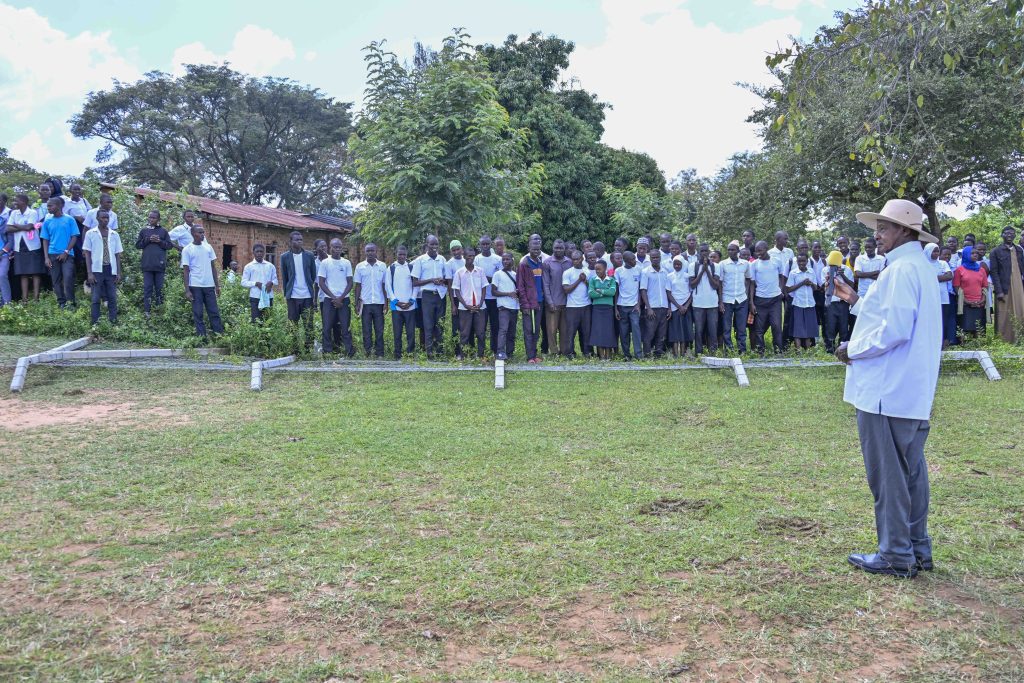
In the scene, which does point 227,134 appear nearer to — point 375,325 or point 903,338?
point 375,325

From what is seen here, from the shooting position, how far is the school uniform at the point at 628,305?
526 inches

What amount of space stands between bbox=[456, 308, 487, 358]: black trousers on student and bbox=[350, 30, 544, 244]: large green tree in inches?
214

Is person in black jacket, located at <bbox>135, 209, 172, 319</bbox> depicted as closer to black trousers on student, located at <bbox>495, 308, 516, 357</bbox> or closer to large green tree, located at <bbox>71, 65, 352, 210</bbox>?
black trousers on student, located at <bbox>495, 308, 516, 357</bbox>

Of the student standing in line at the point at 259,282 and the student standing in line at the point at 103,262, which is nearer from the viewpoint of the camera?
the student standing in line at the point at 103,262

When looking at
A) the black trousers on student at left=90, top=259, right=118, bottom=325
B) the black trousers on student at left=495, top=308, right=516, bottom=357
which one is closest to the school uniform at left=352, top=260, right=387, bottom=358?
the black trousers on student at left=495, top=308, right=516, bottom=357

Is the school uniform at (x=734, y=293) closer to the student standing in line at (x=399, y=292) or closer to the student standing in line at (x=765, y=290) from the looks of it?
the student standing in line at (x=765, y=290)

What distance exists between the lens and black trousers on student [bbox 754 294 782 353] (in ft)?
45.0

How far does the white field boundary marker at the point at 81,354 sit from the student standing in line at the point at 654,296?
680 centimetres

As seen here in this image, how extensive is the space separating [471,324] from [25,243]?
25.7 ft

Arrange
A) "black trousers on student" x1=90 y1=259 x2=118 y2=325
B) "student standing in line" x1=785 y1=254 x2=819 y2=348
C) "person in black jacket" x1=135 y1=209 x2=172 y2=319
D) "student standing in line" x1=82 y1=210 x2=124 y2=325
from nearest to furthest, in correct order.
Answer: "student standing in line" x1=82 y1=210 x2=124 y2=325 → "black trousers on student" x1=90 y1=259 x2=118 y2=325 → "person in black jacket" x1=135 y1=209 x2=172 y2=319 → "student standing in line" x1=785 y1=254 x2=819 y2=348

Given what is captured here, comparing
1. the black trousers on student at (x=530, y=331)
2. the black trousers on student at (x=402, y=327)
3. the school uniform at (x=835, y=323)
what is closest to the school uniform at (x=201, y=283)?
the black trousers on student at (x=402, y=327)

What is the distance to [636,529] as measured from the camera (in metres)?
5.43

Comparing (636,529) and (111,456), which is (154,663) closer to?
(636,529)

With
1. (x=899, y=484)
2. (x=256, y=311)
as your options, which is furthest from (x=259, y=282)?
(x=899, y=484)
